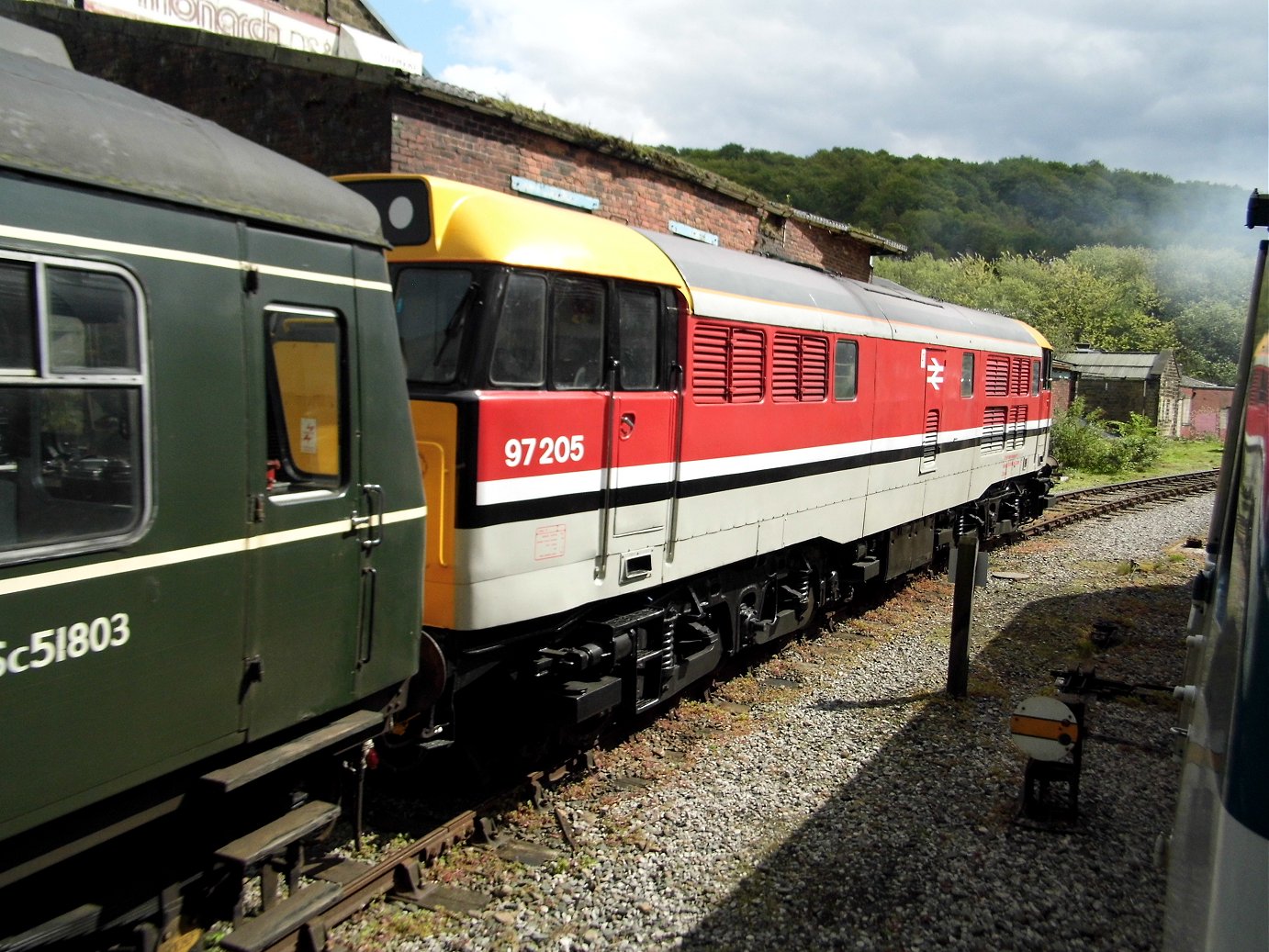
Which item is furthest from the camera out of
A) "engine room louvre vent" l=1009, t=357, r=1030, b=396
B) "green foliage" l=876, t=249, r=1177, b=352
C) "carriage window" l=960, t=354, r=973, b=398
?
"green foliage" l=876, t=249, r=1177, b=352

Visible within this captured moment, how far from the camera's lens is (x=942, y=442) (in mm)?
11570

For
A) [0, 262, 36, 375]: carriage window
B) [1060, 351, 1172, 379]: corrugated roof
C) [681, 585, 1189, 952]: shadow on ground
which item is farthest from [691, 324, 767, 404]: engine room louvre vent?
[1060, 351, 1172, 379]: corrugated roof

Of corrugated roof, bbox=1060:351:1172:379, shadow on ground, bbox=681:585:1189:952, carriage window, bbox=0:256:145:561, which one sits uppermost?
corrugated roof, bbox=1060:351:1172:379

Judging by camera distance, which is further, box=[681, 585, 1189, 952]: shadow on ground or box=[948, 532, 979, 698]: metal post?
box=[948, 532, 979, 698]: metal post

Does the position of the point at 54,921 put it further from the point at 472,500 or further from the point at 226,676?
the point at 472,500

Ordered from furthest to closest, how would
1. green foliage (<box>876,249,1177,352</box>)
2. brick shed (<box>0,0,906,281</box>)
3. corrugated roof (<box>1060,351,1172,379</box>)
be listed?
green foliage (<box>876,249,1177,352</box>) < corrugated roof (<box>1060,351,1172,379</box>) < brick shed (<box>0,0,906,281</box>)

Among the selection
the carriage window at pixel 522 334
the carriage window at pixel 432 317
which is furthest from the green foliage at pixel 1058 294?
the carriage window at pixel 432 317

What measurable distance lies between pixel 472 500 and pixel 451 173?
22.8 feet

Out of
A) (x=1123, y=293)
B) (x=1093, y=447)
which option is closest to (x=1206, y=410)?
(x=1093, y=447)

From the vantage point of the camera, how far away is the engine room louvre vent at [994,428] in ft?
43.5

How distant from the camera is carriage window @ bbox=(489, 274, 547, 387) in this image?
205 inches

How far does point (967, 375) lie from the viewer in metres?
12.3

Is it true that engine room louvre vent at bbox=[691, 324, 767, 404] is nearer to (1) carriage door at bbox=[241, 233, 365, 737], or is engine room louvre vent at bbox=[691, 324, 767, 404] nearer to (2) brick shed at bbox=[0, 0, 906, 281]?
(1) carriage door at bbox=[241, 233, 365, 737]

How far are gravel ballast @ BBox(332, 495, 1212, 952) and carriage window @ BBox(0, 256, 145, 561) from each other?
2.50 m
